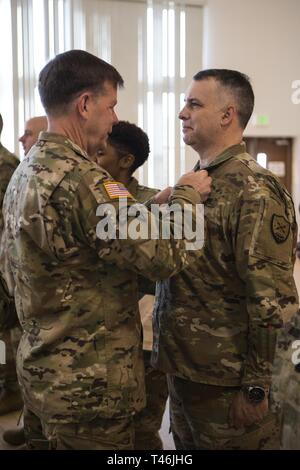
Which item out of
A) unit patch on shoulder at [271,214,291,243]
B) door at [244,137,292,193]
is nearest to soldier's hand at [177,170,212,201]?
unit patch on shoulder at [271,214,291,243]

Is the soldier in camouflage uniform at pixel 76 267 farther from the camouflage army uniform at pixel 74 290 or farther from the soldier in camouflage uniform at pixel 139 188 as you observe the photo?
the soldier in camouflage uniform at pixel 139 188

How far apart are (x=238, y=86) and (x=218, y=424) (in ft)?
3.43

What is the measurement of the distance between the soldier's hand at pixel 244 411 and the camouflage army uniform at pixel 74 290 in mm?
320

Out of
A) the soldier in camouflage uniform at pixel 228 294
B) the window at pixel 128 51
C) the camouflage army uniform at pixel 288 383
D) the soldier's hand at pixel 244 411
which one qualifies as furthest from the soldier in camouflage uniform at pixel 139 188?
the window at pixel 128 51

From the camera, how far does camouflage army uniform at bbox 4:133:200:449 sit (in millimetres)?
1150

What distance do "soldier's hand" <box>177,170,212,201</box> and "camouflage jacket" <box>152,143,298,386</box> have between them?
0.06 m

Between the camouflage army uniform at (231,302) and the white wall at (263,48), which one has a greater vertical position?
the white wall at (263,48)

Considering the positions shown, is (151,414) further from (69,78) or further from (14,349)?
(69,78)

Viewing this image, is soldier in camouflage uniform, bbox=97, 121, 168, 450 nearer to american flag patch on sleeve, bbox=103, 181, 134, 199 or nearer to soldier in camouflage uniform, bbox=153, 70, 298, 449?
soldier in camouflage uniform, bbox=153, 70, 298, 449

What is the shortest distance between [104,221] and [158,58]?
5.58 m
